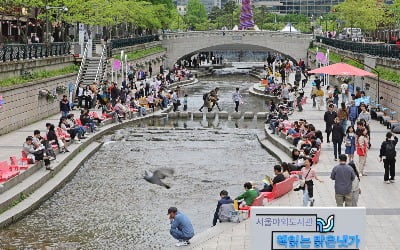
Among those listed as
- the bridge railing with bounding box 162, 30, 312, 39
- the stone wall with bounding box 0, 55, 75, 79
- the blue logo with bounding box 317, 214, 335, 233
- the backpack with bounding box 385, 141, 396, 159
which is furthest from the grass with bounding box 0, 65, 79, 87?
the bridge railing with bounding box 162, 30, 312, 39

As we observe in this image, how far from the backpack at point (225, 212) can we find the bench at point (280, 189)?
7.84 feet

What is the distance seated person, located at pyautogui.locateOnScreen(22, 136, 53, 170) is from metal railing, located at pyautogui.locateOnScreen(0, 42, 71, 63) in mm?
13017

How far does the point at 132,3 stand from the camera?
88500 mm

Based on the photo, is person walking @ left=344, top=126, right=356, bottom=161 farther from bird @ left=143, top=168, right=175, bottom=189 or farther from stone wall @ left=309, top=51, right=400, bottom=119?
stone wall @ left=309, top=51, right=400, bottom=119

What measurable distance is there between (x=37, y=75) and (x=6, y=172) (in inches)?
820

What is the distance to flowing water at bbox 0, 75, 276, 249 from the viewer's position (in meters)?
21.3

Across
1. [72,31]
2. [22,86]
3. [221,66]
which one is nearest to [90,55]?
[22,86]

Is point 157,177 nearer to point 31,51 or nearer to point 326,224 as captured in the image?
point 326,224

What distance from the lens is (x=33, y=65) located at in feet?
151

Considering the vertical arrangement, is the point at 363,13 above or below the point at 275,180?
above

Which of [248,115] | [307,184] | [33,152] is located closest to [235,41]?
[248,115]

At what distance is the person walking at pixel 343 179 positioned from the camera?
19500 mm

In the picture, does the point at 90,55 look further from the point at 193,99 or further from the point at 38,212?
the point at 38,212

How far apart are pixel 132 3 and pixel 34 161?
61.8m
